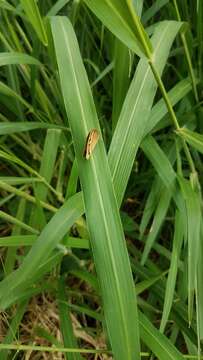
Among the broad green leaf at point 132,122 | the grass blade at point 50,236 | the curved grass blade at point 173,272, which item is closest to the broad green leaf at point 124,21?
the broad green leaf at point 132,122

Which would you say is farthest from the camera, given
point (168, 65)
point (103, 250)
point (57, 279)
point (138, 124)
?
point (168, 65)

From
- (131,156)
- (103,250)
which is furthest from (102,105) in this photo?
(103,250)

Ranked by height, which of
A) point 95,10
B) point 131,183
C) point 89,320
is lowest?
point 89,320

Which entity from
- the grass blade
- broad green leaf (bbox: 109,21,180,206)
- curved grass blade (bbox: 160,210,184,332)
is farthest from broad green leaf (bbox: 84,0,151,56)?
curved grass blade (bbox: 160,210,184,332)

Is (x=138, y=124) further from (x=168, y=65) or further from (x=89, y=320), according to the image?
(x=89, y=320)

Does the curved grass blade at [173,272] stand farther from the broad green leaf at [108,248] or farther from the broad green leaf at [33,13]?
the broad green leaf at [33,13]

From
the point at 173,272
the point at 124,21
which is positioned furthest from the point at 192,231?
the point at 124,21
